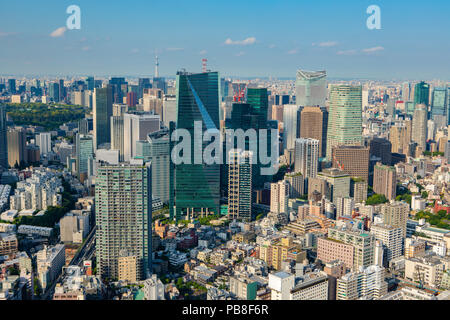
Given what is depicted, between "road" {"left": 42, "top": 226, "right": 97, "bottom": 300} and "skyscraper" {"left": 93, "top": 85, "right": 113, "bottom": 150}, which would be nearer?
"road" {"left": 42, "top": 226, "right": 97, "bottom": 300}

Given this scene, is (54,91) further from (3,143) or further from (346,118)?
(346,118)

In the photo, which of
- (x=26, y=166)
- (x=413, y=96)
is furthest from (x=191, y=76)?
(x=413, y=96)

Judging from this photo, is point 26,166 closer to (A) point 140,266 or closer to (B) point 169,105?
(B) point 169,105

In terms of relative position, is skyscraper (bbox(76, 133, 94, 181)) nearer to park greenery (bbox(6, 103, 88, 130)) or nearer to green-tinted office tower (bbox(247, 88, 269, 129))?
park greenery (bbox(6, 103, 88, 130))

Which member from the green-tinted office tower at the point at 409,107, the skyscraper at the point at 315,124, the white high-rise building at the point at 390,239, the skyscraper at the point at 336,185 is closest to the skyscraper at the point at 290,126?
the skyscraper at the point at 315,124

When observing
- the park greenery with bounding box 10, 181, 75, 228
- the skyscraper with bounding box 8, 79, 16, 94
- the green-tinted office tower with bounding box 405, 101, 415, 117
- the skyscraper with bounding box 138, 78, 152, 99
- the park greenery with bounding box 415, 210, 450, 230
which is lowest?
the park greenery with bounding box 415, 210, 450, 230

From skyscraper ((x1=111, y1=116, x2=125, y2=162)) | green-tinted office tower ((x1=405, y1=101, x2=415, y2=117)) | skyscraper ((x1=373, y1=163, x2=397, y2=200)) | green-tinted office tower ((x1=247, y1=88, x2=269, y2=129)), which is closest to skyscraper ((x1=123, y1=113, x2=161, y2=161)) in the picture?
skyscraper ((x1=111, y1=116, x2=125, y2=162))

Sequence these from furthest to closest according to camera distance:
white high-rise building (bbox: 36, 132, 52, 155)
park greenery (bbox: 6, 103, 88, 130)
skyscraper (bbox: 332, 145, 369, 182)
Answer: park greenery (bbox: 6, 103, 88, 130) < white high-rise building (bbox: 36, 132, 52, 155) < skyscraper (bbox: 332, 145, 369, 182)
